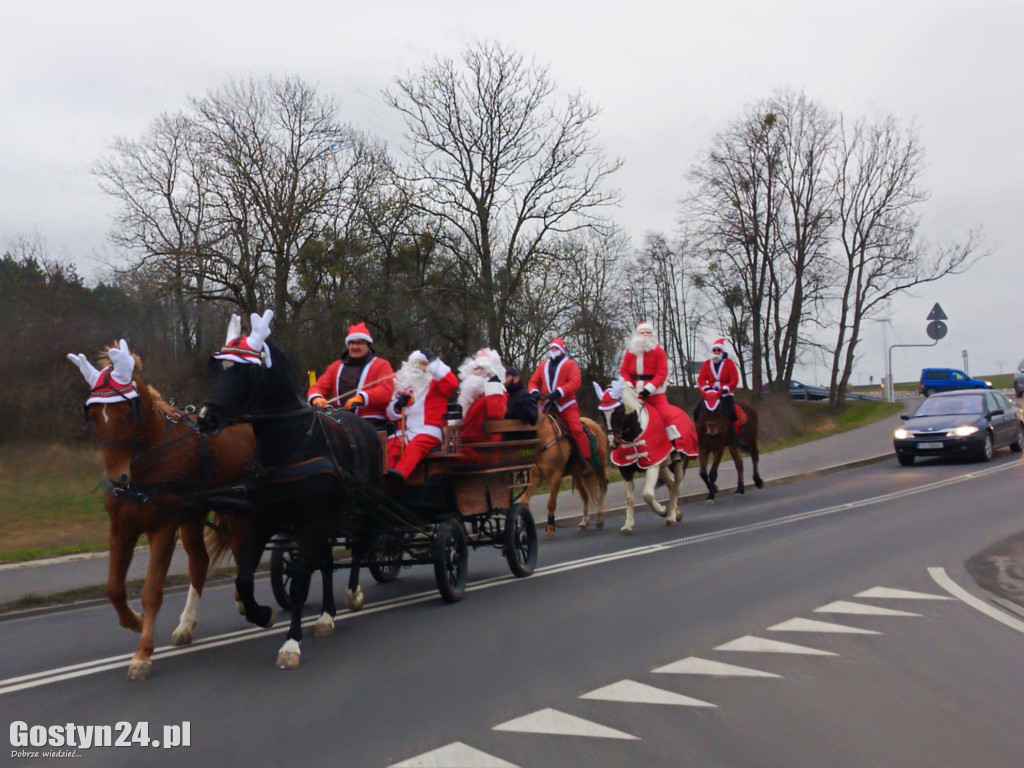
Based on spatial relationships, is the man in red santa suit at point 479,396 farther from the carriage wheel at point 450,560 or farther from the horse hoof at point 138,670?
the horse hoof at point 138,670

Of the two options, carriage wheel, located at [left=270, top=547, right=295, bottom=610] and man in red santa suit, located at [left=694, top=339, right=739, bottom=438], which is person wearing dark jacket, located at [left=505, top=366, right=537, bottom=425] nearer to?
carriage wheel, located at [left=270, top=547, right=295, bottom=610]

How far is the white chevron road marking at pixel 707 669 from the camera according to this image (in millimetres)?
6449

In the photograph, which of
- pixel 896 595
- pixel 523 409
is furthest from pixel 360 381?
pixel 896 595

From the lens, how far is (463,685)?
20.6ft

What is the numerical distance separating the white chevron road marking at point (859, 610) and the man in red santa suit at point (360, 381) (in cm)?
393

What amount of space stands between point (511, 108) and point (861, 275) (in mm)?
20011

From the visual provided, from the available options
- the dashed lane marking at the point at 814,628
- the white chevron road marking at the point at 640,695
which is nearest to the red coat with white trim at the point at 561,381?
the dashed lane marking at the point at 814,628

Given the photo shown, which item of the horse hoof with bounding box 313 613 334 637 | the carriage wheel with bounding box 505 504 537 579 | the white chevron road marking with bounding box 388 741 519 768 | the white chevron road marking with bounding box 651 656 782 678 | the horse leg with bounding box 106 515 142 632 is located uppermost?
the horse leg with bounding box 106 515 142 632

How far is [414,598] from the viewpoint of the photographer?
9508 millimetres

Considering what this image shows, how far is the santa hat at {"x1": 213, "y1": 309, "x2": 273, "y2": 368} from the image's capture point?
6.51 metres

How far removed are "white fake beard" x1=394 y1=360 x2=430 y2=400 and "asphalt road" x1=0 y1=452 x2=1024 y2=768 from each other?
1.81m

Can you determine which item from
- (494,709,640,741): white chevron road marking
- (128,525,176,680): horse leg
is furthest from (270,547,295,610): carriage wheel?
(494,709,640,741): white chevron road marking

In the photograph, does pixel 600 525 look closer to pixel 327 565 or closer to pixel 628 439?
pixel 628 439

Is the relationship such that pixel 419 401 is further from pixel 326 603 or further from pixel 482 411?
pixel 326 603
